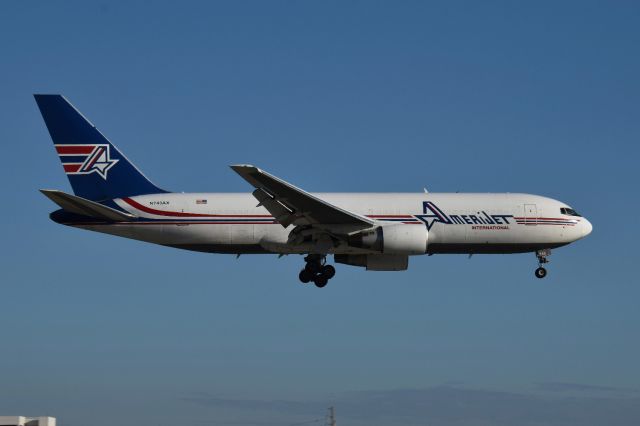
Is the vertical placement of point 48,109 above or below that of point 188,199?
above

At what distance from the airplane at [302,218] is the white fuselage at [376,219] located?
0.04m

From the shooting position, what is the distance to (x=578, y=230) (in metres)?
59.0

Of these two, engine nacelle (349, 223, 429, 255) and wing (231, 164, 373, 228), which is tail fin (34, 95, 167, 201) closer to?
wing (231, 164, 373, 228)

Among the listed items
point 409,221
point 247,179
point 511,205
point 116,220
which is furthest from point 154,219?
point 511,205

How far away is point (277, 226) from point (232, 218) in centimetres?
178

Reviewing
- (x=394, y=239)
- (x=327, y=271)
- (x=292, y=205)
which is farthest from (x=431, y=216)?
(x=292, y=205)

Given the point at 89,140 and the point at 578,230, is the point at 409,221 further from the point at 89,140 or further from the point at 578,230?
the point at 89,140

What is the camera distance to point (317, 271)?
57.3 metres

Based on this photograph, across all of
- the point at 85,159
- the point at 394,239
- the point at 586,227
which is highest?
the point at 85,159

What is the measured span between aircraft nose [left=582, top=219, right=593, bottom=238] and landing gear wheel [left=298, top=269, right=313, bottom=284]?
453 inches

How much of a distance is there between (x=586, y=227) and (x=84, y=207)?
20.5 meters

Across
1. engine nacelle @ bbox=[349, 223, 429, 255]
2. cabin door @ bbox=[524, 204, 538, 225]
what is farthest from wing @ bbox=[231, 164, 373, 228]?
cabin door @ bbox=[524, 204, 538, 225]

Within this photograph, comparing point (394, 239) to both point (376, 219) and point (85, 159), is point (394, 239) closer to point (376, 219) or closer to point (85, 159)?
point (376, 219)

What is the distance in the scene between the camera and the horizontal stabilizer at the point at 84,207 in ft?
177
